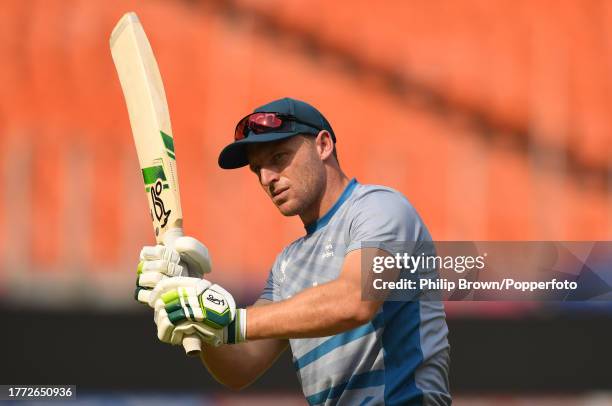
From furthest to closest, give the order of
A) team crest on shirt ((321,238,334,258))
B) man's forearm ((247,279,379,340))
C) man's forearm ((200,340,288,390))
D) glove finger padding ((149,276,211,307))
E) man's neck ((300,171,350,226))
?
man's forearm ((200,340,288,390)) → man's neck ((300,171,350,226)) → team crest on shirt ((321,238,334,258)) → glove finger padding ((149,276,211,307)) → man's forearm ((247,279,379,340))

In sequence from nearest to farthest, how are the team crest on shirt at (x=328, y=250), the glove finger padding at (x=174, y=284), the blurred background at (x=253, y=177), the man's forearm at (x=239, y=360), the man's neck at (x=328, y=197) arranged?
the glove finger padding at (x=174, y=284) < the team crest on shirt at (x=328, y=250) < the man's neck at (x=328, y=197) < the man's forearm at (x=239, y=360) < the blurred background at (x=253, y=177)

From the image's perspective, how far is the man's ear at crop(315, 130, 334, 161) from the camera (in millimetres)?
2943

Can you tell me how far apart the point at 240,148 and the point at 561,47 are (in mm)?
4693

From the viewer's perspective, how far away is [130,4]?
24.4 ft

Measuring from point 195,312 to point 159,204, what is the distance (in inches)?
21.3

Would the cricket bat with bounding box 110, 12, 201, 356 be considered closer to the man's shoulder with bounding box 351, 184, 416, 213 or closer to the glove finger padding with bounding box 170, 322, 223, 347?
the glove finger padding with bounding box 170, 322, 223, 347

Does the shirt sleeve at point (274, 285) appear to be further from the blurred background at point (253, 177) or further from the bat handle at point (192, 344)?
the blurred background at point (253, 177)

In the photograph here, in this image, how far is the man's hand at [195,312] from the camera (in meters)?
2.53

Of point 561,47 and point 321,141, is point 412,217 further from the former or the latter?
point 561,47

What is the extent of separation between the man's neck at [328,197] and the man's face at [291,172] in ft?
0.06

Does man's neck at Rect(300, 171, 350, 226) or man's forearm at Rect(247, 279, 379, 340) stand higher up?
man's neck at Rect(300, 171, 350, 226)

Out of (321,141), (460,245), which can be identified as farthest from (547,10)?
(321,141)

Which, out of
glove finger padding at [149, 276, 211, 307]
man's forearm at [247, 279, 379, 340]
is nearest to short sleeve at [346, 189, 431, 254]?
man's forearm at [247, 279, 379, 340]

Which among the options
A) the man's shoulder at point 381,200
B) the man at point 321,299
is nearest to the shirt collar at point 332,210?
the man at point 321,299
